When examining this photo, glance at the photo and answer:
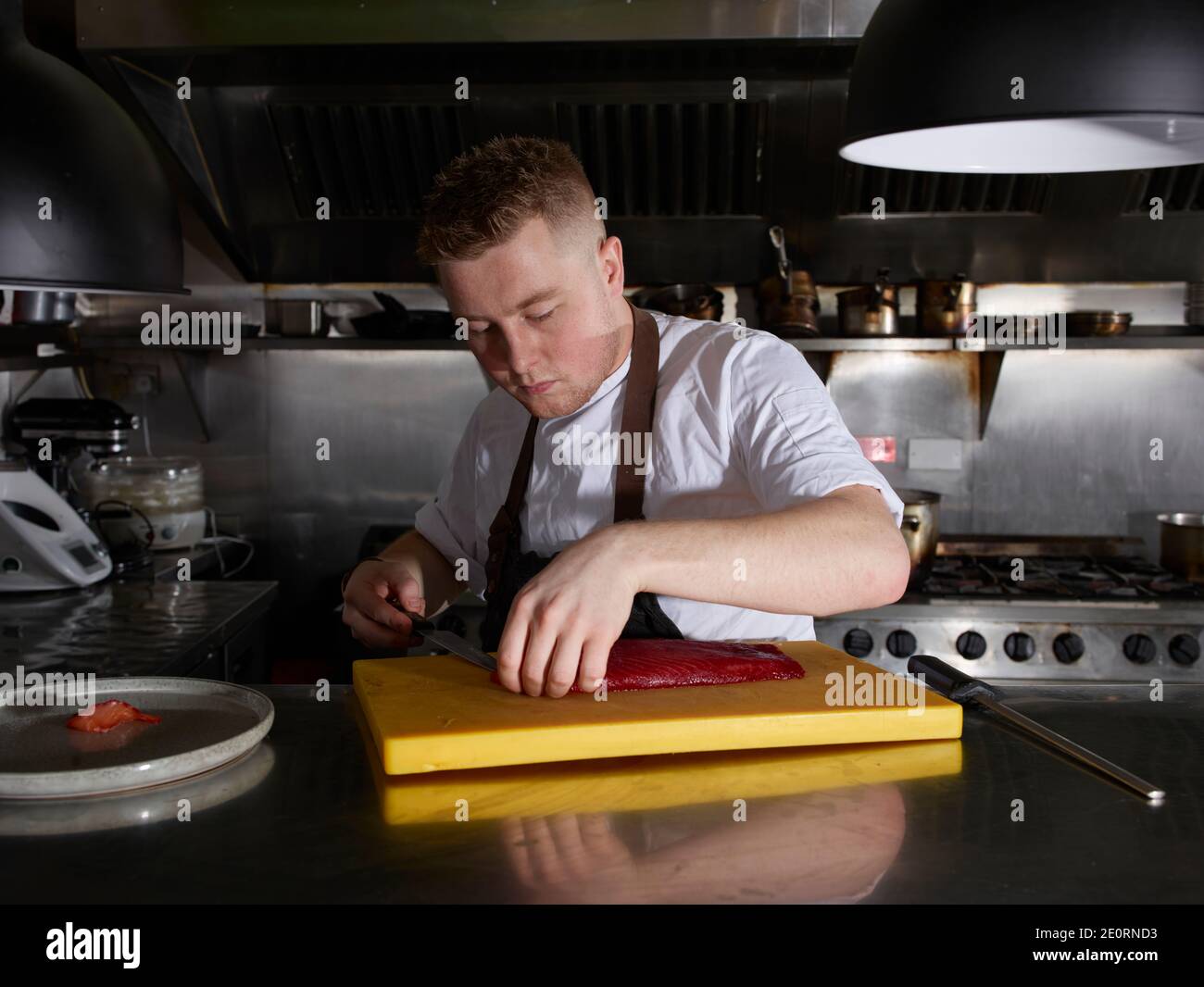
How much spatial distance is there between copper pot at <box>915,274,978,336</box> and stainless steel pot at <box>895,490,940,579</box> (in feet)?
1.84

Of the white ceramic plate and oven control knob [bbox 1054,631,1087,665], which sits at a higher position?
the white ceramic plate

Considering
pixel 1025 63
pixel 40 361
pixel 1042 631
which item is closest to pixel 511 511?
pixel 1025 63

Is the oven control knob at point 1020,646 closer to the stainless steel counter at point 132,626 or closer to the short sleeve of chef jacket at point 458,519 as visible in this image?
the short sleeve of chef jacket at point 458,519

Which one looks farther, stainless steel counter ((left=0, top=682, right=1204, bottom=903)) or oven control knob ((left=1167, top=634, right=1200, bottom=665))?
oven control knob ((left=1167, top=634, right=1200, bottom=665))

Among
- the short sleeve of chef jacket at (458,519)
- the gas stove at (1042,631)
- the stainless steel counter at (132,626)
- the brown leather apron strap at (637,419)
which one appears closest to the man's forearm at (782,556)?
the brown leather apron strap at (637,419)

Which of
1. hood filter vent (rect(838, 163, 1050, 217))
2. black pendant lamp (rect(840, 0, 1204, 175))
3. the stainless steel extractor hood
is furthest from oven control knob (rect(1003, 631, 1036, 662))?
black pendant lamp (rect(840, 0, 1204, 175))

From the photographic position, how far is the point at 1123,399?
12.6 feet

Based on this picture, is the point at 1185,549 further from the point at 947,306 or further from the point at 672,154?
the point at 672,154

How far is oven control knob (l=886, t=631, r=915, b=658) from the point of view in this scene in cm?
322

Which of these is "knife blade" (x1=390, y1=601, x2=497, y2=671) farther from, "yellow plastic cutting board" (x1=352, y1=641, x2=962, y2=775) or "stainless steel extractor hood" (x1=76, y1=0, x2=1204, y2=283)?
"stainless steel extractor hood" (x1=76, y1=0, x2=1204, y2=283)

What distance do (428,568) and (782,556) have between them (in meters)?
0.81

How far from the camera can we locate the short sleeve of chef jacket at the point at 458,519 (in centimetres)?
208

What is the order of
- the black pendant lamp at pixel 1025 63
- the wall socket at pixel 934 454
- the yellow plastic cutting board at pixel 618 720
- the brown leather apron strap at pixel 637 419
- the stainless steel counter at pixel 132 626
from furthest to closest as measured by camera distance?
the wall socket at pixel 934 454, the stainless steel counter at pixel 132 626, the brown leather apron strap at pixel 637 419, the yellow plastic cutting board at pixel 618 720, the black pendant lamp at pixel 1025 63

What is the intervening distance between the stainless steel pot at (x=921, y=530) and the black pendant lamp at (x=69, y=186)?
2.33m
